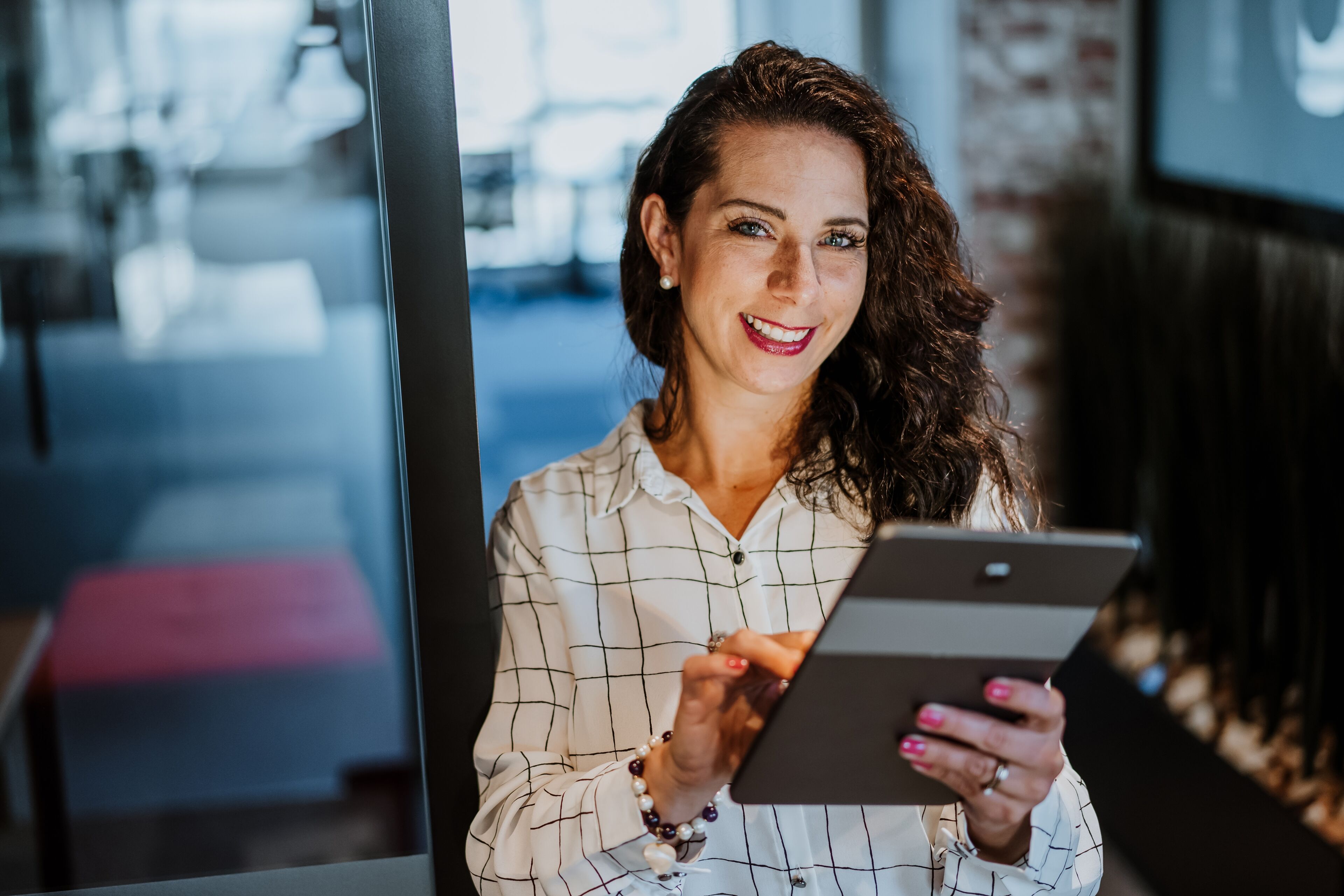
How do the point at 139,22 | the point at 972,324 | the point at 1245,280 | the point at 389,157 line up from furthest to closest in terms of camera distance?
the point at 139,22 < the point at 1245,280 < the point at 972,324 < the point at 389,157

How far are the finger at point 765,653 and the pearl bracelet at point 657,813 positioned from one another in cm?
13

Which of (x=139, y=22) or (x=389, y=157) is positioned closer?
(x=389, y=157)

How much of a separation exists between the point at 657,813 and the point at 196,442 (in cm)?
270

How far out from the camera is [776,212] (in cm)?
118

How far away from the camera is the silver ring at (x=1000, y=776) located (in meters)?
0.86

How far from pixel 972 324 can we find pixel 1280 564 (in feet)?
4.49

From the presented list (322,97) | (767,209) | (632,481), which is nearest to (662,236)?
(767,209)

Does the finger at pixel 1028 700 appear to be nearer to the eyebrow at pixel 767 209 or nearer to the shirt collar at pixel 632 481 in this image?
the shirt collar at pixel 632 481

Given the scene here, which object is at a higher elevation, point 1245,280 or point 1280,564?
point 1245,280

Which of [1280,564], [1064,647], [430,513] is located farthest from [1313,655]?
[430,513]

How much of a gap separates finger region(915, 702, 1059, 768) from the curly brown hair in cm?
40

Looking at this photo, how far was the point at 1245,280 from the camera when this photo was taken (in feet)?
8.43

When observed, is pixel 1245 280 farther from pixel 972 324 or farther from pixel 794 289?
pixel 794 289

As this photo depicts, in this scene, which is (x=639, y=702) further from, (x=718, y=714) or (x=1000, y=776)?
(x=1000, y=776)
